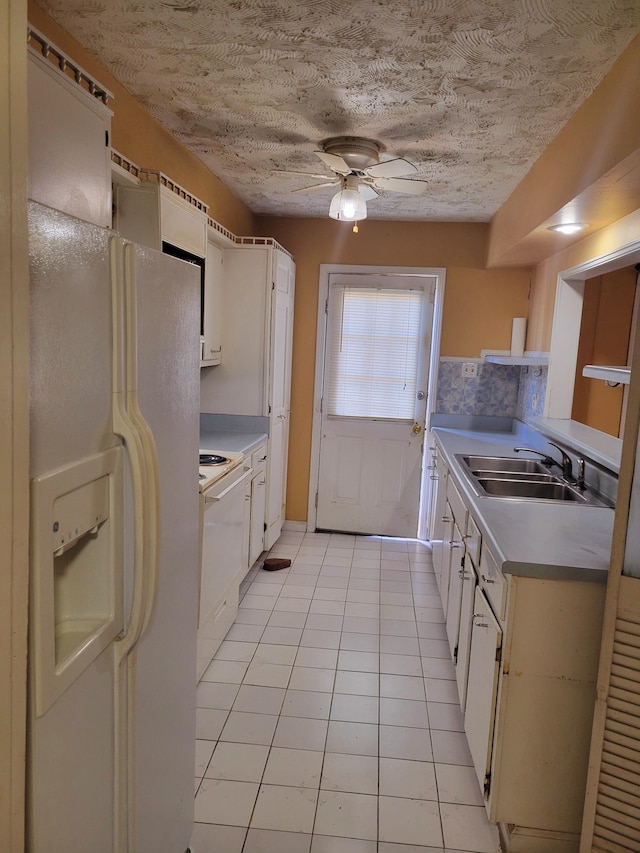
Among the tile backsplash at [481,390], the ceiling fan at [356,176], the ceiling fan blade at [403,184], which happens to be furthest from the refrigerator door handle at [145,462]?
the tile backsplash at [481,390]

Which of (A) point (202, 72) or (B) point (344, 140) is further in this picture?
(B) point (344, 140)

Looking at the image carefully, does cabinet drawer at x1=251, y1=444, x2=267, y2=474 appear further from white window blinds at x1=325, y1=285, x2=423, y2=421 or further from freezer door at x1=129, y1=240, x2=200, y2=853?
freezer door at x1=129, y1=240, x2=200, y2=853

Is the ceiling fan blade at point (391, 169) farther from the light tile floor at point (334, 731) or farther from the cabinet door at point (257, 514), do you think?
the light tile floor at point (334, 731)

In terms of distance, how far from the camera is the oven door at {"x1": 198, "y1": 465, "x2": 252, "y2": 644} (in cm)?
257

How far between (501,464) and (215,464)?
5.60 ft

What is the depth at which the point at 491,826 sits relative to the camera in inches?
77.2

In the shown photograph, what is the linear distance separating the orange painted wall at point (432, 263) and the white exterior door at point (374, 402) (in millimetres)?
149

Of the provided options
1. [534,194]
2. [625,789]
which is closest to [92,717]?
[625,789]

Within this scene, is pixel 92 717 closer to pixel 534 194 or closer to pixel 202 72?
pixel 202 72

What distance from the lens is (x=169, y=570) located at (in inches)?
58.9

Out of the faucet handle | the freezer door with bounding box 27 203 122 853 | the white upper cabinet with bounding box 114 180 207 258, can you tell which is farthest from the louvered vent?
the white upper cabinet with bounding box 114 180 207 258

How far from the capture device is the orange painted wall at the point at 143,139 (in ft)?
6.36

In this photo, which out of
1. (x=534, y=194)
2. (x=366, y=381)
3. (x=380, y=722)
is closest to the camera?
(x=380, y=722)

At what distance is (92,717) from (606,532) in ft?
5.76
